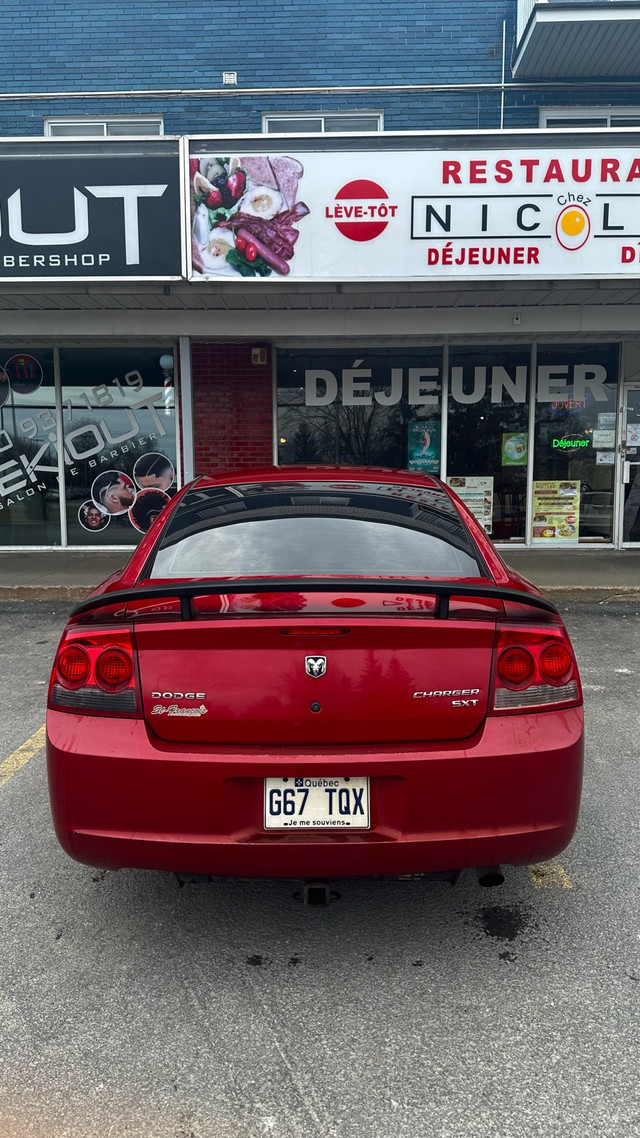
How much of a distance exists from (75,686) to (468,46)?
11.6 m

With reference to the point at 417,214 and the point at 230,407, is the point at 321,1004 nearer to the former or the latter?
the point at 417,214

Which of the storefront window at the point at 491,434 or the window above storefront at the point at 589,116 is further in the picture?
the storefront window at the point at 491,434

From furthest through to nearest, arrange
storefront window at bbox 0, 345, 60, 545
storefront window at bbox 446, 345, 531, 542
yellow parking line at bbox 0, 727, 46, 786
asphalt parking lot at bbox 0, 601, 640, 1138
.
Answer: storefront window at bbox 0, 345, 60, 545
storefront window at bbox 446, 345, 531, 542
yellow parking line at bbox 0, 727, 46, 786
asphalt parking lot at bbox 0, 601, 640, 1138

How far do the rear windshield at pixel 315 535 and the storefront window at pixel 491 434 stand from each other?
7966 mm

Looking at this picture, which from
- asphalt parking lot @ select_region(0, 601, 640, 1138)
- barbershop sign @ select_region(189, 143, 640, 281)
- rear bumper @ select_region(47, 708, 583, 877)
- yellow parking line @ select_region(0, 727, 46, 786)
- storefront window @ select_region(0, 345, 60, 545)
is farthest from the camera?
storefront window @ select_region(0, 345, 60, 545)

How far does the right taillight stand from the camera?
7.84 feet

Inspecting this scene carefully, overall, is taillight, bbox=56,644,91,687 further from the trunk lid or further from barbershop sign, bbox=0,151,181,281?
barbershop sign, bbox=0,151,181,281

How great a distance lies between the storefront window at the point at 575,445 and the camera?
35.9 ft

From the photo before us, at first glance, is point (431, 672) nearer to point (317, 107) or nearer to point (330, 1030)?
point (330, 1030)

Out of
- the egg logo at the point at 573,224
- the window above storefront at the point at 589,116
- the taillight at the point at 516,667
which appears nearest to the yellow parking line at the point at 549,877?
the taillight at the point at 516,667

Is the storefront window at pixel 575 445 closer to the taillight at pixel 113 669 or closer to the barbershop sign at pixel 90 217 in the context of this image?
the barbershop sign at pixel 90 217

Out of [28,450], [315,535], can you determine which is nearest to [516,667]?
[315,535]

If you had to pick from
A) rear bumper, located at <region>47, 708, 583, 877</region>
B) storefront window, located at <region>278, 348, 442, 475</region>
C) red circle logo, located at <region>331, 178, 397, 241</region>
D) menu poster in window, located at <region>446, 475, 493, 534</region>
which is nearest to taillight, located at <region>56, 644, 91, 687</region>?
rear bumper, located at <region>47, 708, 583, 877</region>

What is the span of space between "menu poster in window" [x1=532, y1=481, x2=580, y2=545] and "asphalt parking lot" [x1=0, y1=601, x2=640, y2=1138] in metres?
8.26
